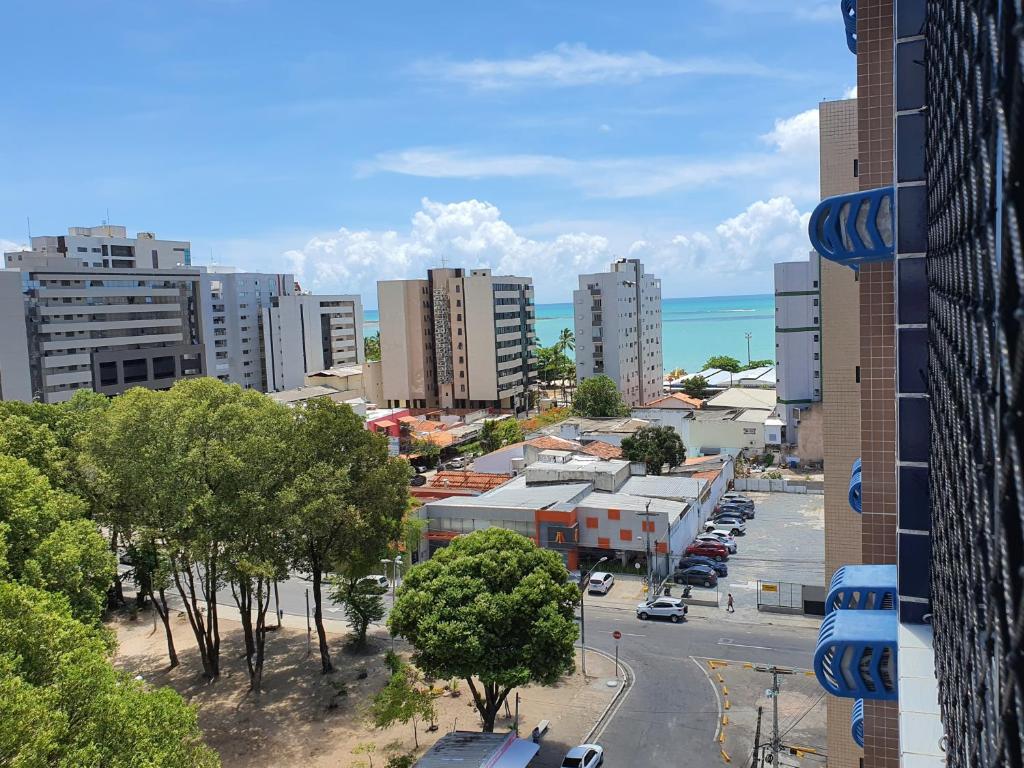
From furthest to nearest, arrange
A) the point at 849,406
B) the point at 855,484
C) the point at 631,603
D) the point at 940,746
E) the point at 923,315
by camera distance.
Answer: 1. the point at 631,603
2. the point at 849,406
3. the point at 855,484
4. the point at 923,315
5. the point at 940,746

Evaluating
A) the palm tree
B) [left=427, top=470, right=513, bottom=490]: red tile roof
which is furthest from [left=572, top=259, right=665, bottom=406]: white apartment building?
[left=427, top=470, right=513, bottom=490]: red tile roof

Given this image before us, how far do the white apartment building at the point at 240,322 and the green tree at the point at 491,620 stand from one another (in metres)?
48.8

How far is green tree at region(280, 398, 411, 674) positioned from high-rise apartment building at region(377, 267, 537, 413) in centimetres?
3779

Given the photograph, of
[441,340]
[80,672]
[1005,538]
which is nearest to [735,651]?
[80,672]

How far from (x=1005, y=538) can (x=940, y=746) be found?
11.8 feet

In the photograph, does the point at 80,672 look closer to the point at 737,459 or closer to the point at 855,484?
the point at 855,484

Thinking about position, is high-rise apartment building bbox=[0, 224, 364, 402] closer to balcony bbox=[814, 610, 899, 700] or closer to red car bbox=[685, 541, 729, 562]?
red car bbox=[685, 541, 729, 562]

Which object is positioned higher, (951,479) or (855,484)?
(951,479)

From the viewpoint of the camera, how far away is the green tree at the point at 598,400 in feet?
163

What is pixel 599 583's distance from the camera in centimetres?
2464

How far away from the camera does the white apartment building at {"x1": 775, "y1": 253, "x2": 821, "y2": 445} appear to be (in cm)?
4131

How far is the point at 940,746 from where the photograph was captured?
5645 millimetres

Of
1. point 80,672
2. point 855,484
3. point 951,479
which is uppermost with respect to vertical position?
point 951,479

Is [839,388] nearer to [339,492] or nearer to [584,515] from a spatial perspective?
[339,492]
